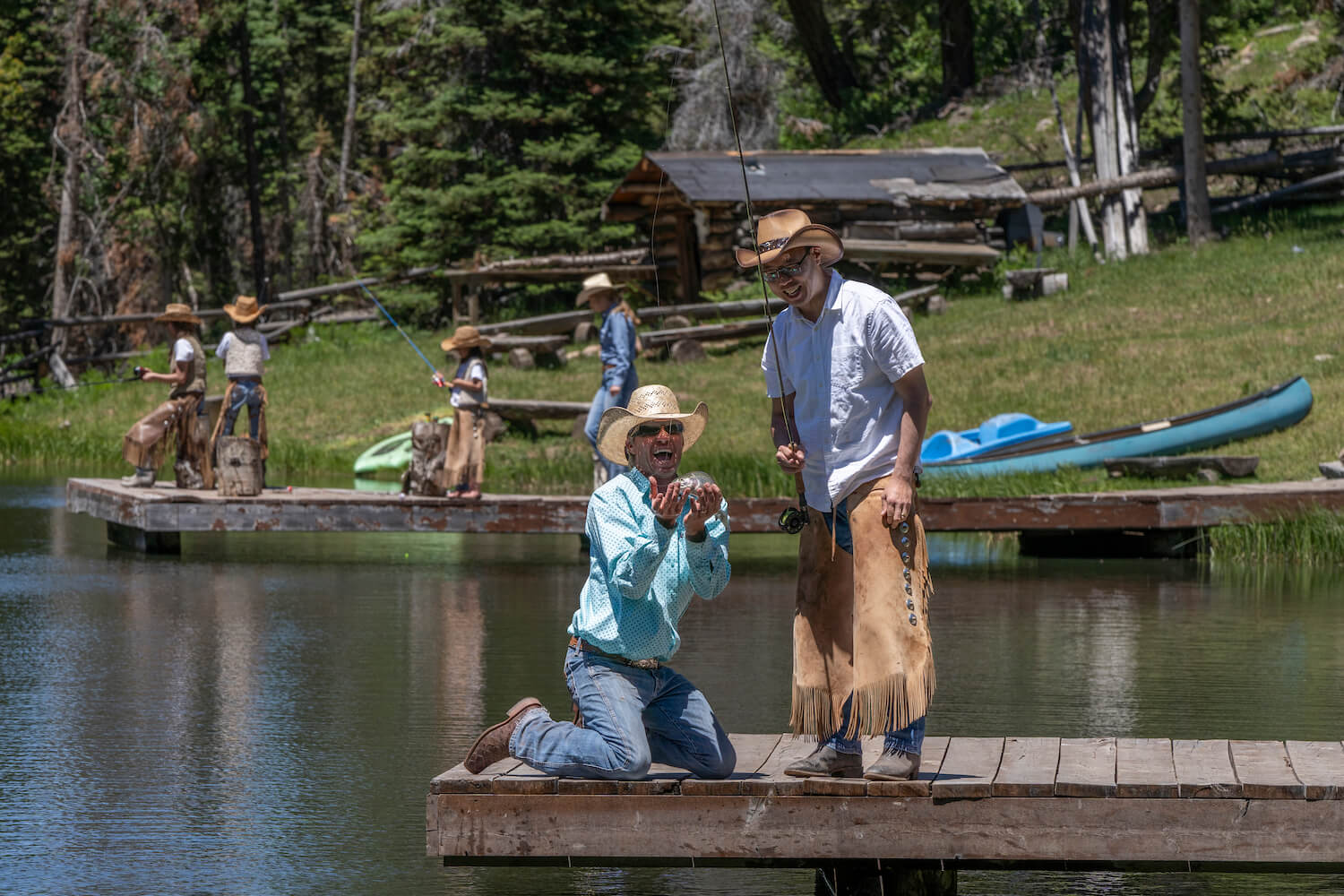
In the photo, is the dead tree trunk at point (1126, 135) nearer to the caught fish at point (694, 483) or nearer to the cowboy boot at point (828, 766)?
the cowboy boot at point (828, 766)

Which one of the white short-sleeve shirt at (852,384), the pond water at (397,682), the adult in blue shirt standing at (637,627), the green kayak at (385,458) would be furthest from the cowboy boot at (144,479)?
the white short-sleeve shirt at (852,384)

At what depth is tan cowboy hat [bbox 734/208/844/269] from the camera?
5.88 meters

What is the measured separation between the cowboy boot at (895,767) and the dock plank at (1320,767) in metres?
1.15

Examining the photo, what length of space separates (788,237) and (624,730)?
1.63 meters

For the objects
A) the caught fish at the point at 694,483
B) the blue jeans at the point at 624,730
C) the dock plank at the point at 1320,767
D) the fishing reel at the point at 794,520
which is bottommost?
the dock plank at the point at 1320,767

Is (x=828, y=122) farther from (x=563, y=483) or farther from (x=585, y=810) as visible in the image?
(x=585, y=810)

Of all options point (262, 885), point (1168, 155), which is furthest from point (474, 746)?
point (1168, 155)

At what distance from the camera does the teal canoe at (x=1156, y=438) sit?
1717 cm

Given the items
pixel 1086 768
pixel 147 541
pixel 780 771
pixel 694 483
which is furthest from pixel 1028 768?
pixel 147 541

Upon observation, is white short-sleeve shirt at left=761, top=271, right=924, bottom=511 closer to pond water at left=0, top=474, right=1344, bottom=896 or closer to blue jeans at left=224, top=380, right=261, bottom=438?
pond water at left=0, top=474, right=1344, bottom=896

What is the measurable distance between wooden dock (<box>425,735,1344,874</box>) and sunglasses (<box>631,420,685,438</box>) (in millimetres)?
1087

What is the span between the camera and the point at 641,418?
19.5 ft

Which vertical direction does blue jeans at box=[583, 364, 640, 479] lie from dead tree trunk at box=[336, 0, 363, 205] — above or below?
below

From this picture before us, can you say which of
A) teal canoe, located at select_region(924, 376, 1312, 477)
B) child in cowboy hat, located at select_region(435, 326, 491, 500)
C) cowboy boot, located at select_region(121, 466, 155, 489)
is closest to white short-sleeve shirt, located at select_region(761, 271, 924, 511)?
child in cowboy hat, located at select_region(435, 326, 491, 500)
